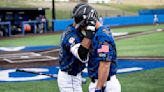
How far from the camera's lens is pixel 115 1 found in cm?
8038

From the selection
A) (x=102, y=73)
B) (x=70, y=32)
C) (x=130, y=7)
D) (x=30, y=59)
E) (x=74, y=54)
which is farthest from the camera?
(x=130, y=7)

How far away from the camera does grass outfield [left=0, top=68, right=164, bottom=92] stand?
941 centimetres

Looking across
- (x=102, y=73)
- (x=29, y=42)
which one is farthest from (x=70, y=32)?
(x=29, y=42)

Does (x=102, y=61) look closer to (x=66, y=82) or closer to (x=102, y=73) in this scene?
(x=102, y=73)

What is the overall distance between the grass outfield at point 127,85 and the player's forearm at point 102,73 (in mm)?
4477

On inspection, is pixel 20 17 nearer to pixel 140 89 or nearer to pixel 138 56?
pixel 138 56

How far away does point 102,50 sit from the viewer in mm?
4848

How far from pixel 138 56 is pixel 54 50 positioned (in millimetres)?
5183

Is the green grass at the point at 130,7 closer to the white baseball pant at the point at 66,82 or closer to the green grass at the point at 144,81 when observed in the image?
the green grass at the point at 144,81

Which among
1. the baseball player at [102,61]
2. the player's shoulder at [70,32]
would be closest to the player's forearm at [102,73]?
the baseball player at [102,61]

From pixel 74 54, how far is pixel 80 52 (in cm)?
14

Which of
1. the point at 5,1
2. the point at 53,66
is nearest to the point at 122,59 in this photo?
the point at 53,66

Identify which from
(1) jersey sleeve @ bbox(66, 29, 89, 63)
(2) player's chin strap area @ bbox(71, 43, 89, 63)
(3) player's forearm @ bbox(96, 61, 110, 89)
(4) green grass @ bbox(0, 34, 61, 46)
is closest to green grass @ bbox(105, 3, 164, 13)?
(4) green grass @ bbox(0, 34, 61, 46)

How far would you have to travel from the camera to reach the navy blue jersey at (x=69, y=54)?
557cm
